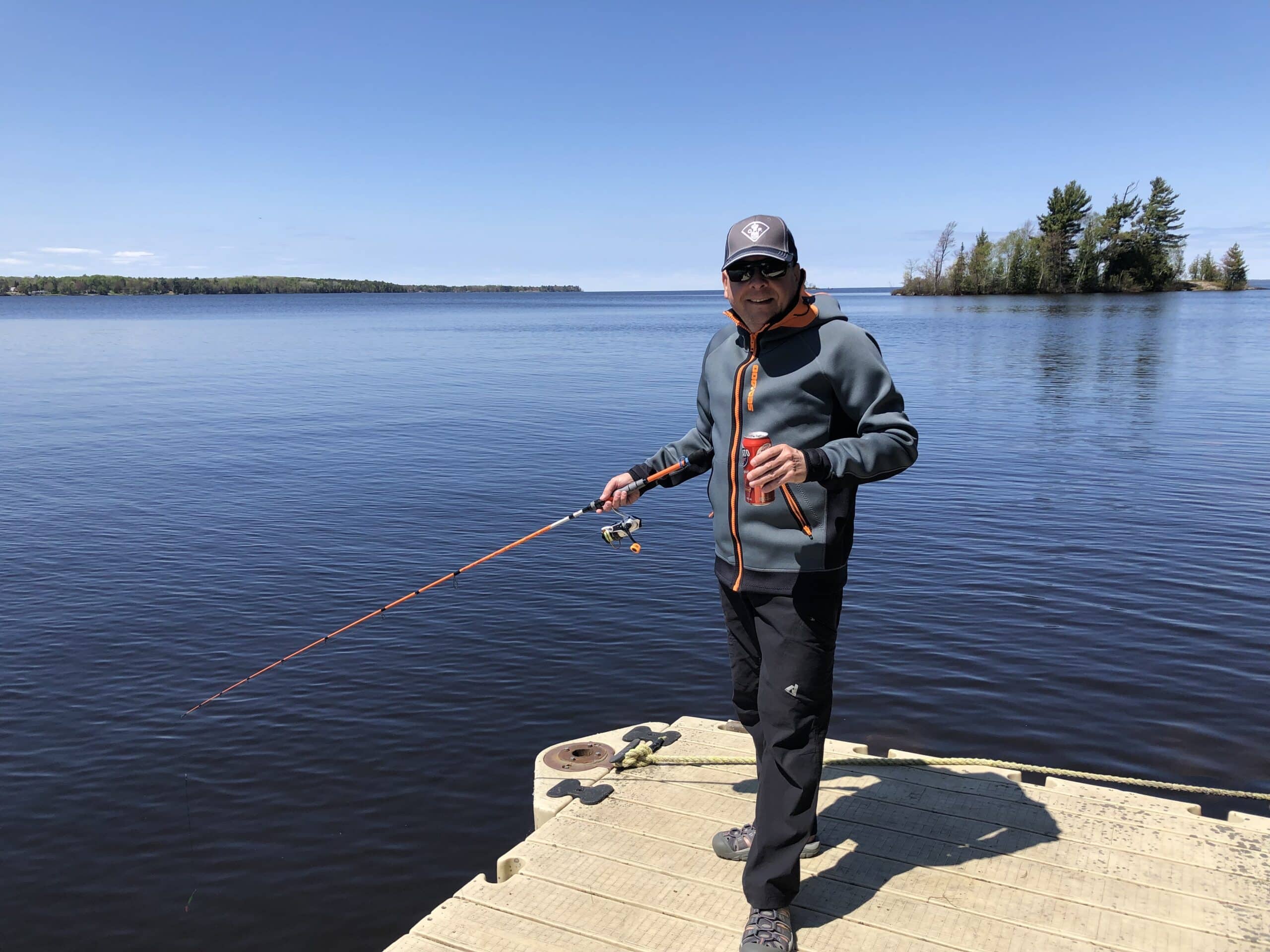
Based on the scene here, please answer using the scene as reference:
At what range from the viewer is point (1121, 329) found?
2199 inches

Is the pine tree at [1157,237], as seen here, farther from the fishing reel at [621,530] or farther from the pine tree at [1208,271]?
the fishing reel at [621,530]

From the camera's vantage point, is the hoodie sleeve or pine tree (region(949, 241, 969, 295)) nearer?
the hoodie sleeve

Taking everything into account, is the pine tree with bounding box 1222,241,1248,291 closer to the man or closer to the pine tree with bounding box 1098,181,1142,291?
the pine tree with bounding box 1098,181,1142,291

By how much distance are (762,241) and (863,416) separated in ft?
2.66

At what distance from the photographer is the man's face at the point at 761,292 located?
370cm

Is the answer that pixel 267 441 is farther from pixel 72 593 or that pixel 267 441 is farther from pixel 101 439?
pixel 72 593

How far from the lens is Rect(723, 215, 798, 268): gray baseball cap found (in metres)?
3.61

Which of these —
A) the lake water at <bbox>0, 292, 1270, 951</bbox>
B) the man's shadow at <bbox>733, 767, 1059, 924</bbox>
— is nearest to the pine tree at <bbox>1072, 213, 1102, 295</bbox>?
the lake water at <bbox>0, 292, 1270, 951</bbox>

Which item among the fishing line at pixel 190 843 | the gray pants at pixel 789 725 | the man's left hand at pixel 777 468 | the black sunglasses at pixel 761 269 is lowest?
the fishing line at pixel 190 843

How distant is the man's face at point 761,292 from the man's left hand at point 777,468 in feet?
2.31

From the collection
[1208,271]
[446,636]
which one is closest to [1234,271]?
[1208,271]

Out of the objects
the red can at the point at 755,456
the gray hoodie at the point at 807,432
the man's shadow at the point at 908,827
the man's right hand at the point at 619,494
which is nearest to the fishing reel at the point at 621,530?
the man's right hand at the point at 619,494

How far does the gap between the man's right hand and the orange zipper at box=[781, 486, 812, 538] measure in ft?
3.10

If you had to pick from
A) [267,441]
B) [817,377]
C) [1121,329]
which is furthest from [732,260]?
[1121,329]
